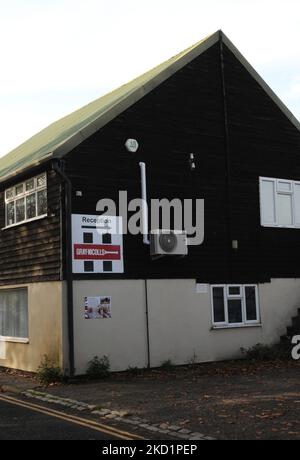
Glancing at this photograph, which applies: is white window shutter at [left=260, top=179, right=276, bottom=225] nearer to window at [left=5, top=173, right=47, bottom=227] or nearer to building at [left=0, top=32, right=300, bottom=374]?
building at [left=0, top=32, right=300, bottom=374]

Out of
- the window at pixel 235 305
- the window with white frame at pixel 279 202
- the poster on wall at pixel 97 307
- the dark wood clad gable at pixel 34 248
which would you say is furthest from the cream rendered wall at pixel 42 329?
the window with white frame at pixel 279 202

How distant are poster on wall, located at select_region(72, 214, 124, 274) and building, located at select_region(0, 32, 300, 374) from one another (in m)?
0.04

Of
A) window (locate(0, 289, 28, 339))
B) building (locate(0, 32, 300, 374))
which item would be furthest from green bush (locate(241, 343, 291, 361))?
window (locate(0, 289, 28, 339))

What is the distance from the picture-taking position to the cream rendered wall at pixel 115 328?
49.2ft

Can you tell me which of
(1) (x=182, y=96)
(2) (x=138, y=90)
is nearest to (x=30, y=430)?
(2) (x=138, y=90)

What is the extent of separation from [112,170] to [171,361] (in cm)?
527

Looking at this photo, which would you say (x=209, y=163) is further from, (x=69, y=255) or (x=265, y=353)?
(x=265, y=353)

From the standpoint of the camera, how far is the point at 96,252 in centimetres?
1548

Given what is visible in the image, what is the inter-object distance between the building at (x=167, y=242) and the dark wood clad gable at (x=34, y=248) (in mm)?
54

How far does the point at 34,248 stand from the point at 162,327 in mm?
3982

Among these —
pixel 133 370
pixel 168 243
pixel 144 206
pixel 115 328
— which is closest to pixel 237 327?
pixel 168 243
